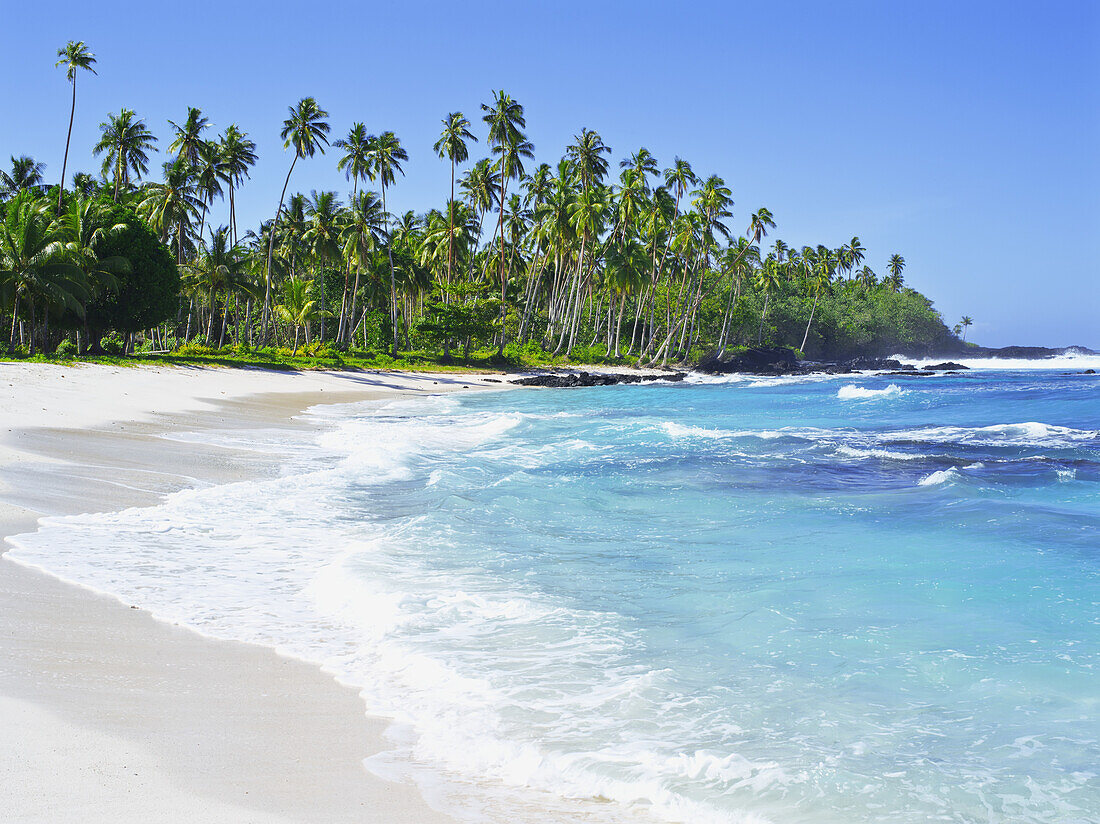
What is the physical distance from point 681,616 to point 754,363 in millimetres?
64979

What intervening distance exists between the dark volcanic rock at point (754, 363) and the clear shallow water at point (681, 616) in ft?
168

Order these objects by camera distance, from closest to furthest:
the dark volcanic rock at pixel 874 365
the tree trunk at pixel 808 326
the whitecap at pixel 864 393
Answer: the whitecap at pixel 864 393, the dark volcanic rock at pixel 874 365, the tree trunk at pixel 808 326

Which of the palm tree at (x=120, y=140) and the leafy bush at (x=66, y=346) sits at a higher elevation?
the palm tree at (x=120, y=140)

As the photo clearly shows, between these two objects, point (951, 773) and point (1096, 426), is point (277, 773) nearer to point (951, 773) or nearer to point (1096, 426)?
point (951, 773)

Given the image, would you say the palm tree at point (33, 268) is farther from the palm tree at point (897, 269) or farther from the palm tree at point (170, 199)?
the palm tree at point (897, 269)

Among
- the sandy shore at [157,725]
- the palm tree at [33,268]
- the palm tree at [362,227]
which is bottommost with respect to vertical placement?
the sandy shore at [157,725]

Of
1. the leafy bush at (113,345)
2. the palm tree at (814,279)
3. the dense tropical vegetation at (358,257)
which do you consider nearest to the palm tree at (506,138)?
the dense tropical vegetation at (358,257)

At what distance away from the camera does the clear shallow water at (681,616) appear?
413 centimetres

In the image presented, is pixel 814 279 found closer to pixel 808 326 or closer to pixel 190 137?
pixel 808 326

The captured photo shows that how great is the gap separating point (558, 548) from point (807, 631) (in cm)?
324

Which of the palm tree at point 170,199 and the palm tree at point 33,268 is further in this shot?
the palm tree at point 170,199

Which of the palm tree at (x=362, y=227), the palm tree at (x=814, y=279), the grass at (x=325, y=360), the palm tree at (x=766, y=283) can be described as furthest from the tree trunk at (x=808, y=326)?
the palm tree at (x=362, y=227)

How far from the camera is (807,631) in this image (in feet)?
20.7

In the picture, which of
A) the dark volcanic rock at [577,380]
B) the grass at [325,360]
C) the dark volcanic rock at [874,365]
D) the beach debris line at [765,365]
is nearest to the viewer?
the grass at [325,360]
